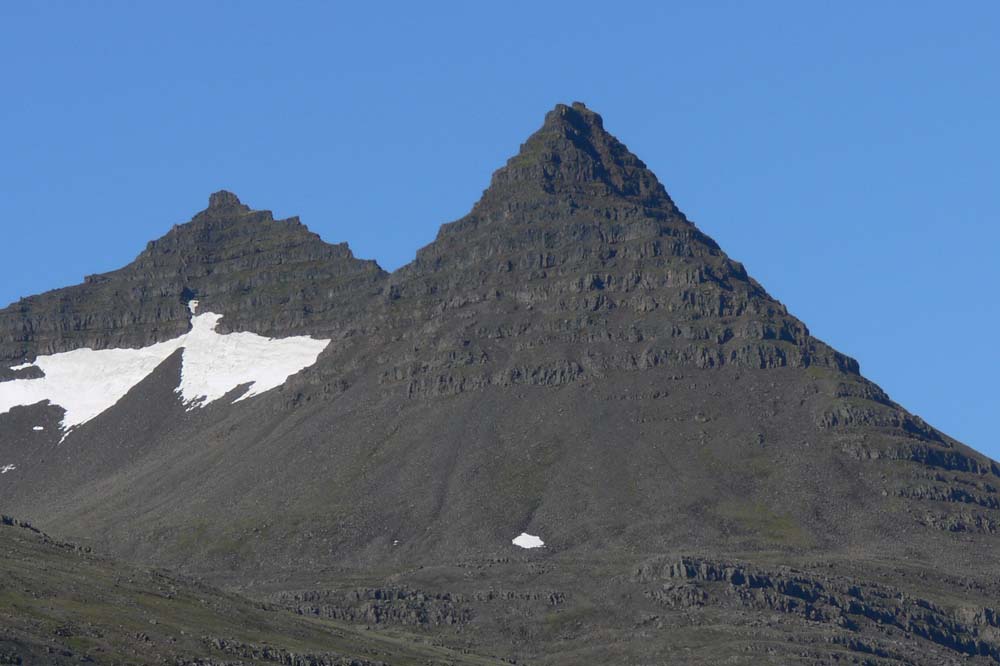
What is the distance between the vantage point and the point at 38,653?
199125 mm
